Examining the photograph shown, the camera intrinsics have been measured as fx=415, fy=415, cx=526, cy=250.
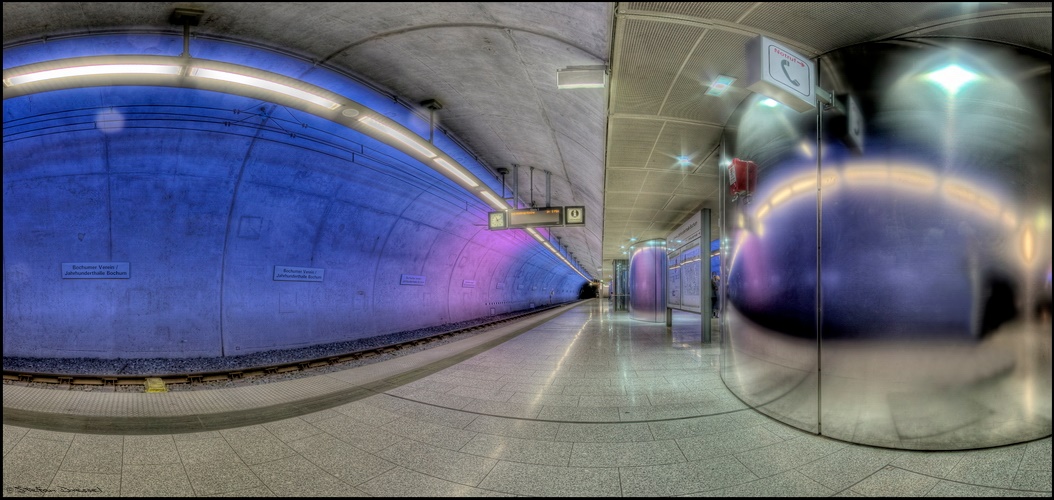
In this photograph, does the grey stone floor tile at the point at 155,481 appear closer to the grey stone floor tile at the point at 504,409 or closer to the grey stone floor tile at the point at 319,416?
the grey stone floor tile at the point at 319,416

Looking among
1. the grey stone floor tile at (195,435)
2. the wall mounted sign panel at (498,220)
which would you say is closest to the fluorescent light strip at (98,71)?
the grey stone floor tile at (195,435)

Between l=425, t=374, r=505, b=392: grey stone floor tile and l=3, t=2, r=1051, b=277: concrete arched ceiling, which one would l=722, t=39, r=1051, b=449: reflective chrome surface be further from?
l=425, t=374, r=505, b=392: grey stone floor tile

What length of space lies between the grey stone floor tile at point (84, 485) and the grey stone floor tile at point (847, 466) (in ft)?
16.8

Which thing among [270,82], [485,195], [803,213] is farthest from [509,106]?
[803,213]

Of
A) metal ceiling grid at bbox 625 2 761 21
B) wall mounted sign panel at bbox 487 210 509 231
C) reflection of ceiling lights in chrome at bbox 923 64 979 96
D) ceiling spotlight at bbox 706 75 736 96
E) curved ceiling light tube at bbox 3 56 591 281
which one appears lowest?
wall mounted sign panel at bbox 487 210 509 231

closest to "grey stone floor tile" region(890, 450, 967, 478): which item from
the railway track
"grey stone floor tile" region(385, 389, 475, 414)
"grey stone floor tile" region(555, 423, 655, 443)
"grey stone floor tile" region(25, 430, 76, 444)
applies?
"grey stone floor tile" region(555, 423, 655, 443)

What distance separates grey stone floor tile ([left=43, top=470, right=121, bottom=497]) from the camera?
2.92m

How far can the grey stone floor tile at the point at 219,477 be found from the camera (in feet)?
9.87

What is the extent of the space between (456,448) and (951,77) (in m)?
5.53

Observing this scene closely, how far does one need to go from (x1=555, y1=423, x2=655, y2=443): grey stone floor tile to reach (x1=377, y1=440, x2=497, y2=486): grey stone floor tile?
0.88 metres

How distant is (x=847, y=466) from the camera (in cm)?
331

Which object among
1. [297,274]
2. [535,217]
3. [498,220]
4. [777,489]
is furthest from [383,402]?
[498,220]

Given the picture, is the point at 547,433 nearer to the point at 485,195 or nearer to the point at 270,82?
the point at 270,82

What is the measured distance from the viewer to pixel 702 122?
5.83 metres
